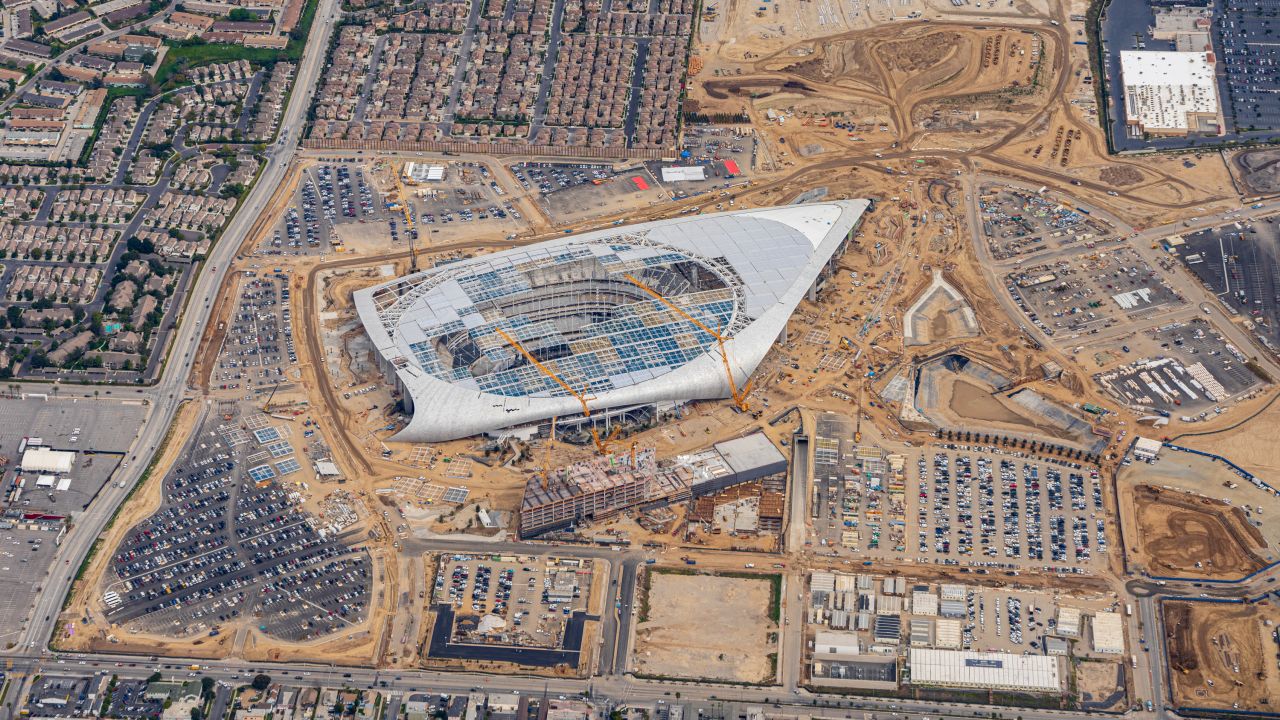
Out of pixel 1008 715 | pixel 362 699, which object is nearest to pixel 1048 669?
pixel 1008 715

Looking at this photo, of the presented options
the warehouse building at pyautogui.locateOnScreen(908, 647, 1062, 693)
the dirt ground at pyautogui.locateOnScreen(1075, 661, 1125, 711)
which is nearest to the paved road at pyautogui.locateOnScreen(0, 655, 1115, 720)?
the dirt ground at pyautogui.locateOnScreen(1075, 661, 1125, 711)

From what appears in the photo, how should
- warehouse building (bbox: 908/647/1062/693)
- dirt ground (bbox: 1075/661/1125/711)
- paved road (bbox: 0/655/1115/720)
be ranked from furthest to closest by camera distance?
1. warehouse building (bbox: 908/647/1062/693)
2. dirt ground (bbox: 1075/661/1125/711)
3. paved road (bbox: 0/655/1115/720)

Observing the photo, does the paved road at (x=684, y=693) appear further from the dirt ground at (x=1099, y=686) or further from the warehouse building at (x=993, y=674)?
the warehouse building at (x=993, y=674)

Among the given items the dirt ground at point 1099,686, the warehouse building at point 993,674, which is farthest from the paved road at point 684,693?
the warehouse building at point 993,674

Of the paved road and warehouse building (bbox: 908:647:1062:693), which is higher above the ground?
warehouse building (bbox: 908:647:1062:693)

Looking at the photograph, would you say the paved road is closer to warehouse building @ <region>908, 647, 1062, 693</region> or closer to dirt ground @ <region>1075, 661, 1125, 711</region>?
dirt ground @ <region>1075, 661, 1125, 711</region>

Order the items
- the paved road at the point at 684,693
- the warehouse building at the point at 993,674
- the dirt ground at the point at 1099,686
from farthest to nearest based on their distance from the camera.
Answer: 1. the warehouse building at the point at 993,674
2. the dirt ground at the point at 1099,686
3. the paved road at the point at 684,693

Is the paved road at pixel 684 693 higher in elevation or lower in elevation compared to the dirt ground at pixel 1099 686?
lower

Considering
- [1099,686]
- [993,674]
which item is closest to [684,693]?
[993,674]

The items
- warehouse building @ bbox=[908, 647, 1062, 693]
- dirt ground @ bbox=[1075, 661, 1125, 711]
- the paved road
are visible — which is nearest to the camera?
the paved road
